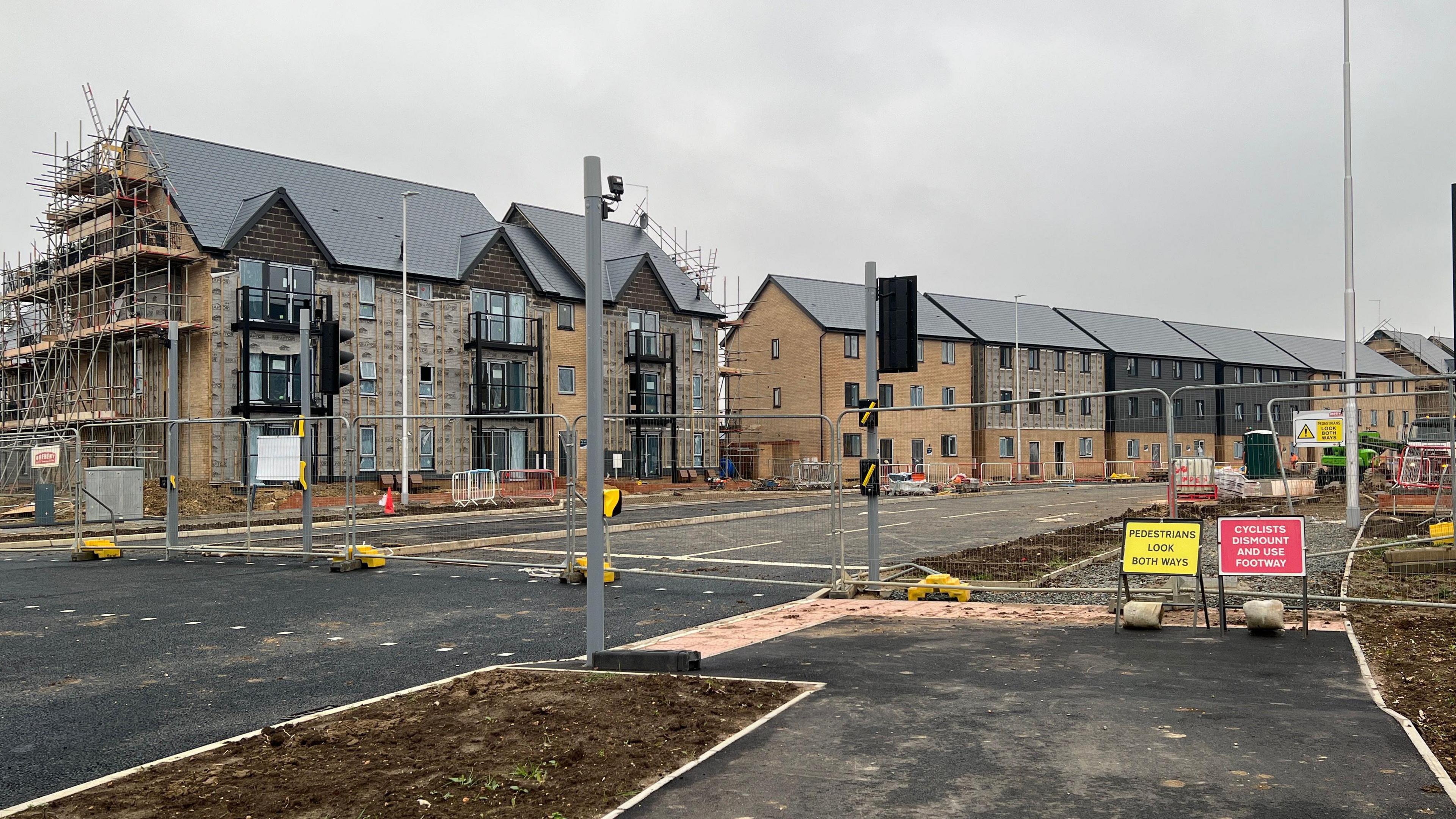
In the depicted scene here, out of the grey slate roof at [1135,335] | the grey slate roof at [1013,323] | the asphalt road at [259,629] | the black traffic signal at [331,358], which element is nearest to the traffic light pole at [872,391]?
the asphalt road at [259,629]

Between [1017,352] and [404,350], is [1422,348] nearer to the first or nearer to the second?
[1017,352]

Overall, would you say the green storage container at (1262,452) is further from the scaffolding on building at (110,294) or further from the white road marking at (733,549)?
the scaffolding on building at (110,294)

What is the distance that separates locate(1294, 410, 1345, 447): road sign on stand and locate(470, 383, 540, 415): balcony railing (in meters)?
36.7

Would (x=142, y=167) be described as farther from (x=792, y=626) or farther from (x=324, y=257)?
(x=792, y=626)

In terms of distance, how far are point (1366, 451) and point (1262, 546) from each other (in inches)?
508

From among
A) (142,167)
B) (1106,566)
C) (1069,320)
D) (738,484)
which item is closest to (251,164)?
(142,167)

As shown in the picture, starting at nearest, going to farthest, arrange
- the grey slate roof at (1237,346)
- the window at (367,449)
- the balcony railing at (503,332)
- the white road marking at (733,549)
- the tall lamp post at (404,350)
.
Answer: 1. the white road marking at (733,549)
2. the tall lamp post at (404,350)
3. the window at (367,449)
4. the balcony railing at (503,332)
5. the grey slate roof at (1237,346)

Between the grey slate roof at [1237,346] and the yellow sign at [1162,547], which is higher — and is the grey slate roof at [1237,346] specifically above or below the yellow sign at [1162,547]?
above

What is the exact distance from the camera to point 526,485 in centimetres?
3203

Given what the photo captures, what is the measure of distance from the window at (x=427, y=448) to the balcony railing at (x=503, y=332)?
4609 mm

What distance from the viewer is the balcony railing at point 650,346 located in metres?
53.6

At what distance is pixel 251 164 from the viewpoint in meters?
45.2

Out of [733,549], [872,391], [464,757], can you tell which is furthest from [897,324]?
[464,757]

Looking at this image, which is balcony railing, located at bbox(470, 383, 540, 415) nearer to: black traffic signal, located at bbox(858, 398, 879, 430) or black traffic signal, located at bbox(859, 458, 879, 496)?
black traffic signal, located at bbox(858, 398, 879, 430)
